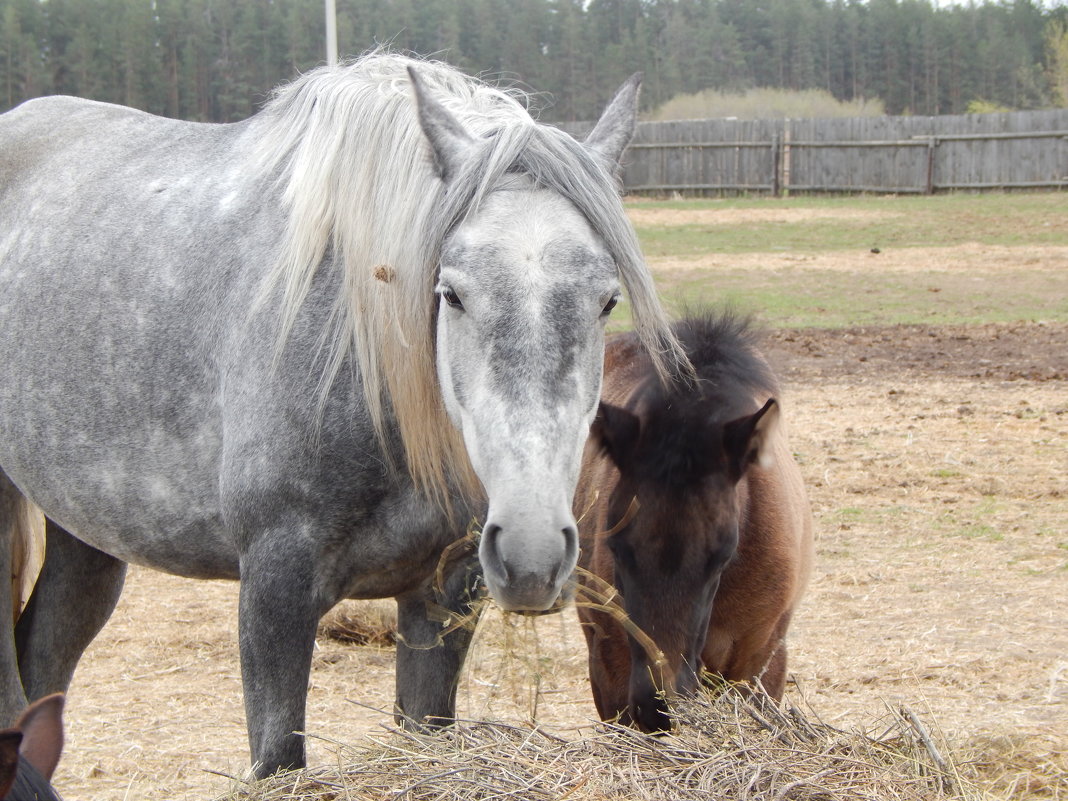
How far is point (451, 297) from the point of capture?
222 cm

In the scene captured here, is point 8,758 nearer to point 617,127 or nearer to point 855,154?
point 617,127

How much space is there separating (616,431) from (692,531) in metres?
0.33

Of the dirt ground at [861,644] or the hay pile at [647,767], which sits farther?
the dirt ground at [861,644]

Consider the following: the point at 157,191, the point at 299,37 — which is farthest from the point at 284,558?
the point at 299,37

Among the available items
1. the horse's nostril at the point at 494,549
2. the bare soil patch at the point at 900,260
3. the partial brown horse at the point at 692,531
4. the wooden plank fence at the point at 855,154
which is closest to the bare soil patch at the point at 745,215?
the wooden plank fence at the point at 855,154

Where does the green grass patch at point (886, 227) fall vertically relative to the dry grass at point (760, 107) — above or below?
below

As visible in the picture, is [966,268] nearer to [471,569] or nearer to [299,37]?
[471,569]

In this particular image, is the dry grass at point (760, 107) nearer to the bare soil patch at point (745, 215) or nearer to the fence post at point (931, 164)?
the fence post at point (931, 164)

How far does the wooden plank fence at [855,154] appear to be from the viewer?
24297 millimetres

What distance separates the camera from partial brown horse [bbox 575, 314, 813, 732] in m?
2.89

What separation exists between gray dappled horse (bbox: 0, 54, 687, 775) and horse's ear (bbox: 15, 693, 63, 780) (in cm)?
74

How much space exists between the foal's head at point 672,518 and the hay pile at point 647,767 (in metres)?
0.27

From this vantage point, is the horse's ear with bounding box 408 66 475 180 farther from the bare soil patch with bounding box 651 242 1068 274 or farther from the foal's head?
the bare soil patch with bounding box 651 242 1068 274

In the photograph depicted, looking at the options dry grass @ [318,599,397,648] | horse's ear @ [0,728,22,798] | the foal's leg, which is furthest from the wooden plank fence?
horse's ear @ [0,728,22,798]
